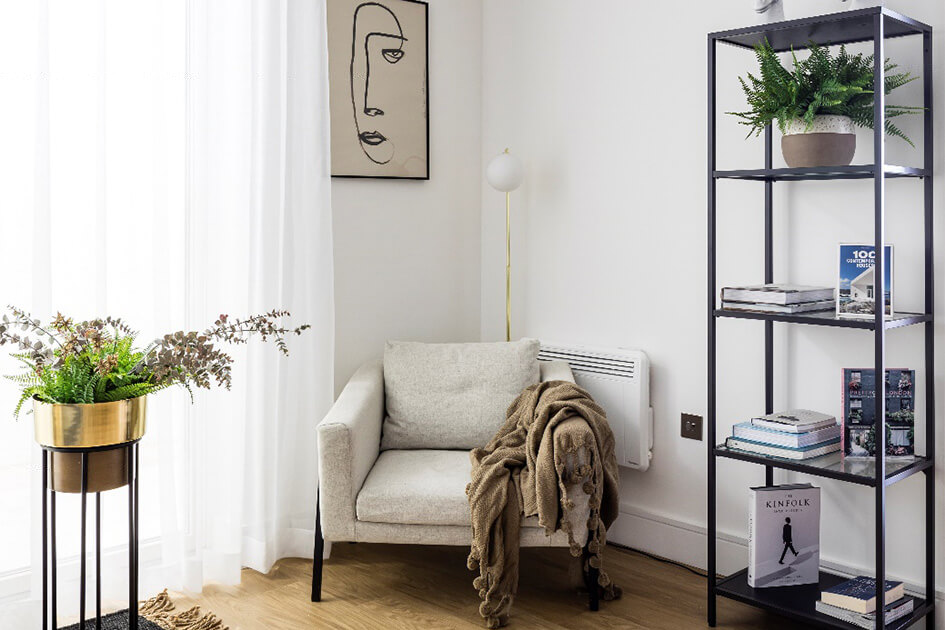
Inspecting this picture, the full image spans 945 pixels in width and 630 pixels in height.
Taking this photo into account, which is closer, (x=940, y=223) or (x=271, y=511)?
(x=940, y=223)

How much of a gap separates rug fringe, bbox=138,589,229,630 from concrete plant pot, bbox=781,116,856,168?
6.94ft

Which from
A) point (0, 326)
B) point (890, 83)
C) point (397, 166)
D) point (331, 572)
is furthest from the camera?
point (397, 166)

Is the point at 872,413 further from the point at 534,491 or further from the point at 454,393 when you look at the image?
the point at 454,393

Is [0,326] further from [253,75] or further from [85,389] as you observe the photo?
[253,75]

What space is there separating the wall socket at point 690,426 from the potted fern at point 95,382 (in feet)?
5.91

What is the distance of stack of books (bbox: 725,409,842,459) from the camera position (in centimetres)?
243

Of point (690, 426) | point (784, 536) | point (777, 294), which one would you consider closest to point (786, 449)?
point (784, 536)

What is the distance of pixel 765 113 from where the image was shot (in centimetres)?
247

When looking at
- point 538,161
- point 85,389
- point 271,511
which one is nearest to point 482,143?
point 538,161

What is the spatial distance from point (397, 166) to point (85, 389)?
1.96 m

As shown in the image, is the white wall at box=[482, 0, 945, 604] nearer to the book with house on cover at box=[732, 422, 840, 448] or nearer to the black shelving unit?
the black shelving unit

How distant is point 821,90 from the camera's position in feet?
7.75

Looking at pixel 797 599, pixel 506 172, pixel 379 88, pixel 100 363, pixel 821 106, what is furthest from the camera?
pixel 379 88

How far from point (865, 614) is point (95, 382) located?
6.46 feet
